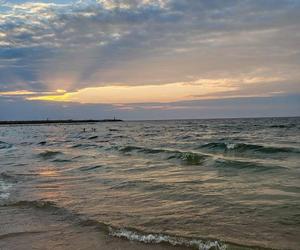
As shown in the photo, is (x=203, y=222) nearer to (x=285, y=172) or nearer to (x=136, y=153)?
(x=285, y=172)

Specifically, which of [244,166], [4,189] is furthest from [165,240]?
[244,166]

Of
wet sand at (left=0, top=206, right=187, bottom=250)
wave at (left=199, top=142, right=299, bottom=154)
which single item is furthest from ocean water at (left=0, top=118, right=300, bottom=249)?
wave at (left=199, top=142, right=299, bottom=154)

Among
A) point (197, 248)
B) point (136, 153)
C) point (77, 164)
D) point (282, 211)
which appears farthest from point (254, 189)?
point (136, 153)

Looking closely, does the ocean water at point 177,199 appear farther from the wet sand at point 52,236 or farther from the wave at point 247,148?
the wave at point 247,148

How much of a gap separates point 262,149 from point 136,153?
7278mm

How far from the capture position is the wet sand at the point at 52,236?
7.01 m

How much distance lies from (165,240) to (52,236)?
2.16 metres

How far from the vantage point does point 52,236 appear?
7.65m

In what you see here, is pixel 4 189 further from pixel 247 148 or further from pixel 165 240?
pixel 247 148

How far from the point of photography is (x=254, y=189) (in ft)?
37.0

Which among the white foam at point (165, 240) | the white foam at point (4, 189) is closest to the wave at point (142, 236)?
the white foam at point (165, 240)

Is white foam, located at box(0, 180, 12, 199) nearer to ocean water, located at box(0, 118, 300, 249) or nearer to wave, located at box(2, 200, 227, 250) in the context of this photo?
ocean water, located at box(0, 118, 300, 249)

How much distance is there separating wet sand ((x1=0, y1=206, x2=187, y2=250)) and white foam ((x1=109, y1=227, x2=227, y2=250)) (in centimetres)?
14

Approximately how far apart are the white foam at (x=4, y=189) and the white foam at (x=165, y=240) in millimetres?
5465
